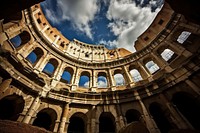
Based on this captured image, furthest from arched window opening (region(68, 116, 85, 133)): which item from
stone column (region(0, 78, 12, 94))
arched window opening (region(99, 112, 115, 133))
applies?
Result: stone column (region(0, 78, 12, 94))

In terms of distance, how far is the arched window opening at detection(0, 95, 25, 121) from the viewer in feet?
33.2

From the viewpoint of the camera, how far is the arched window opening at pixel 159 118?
11383mm

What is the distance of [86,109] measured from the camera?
12.4 meters

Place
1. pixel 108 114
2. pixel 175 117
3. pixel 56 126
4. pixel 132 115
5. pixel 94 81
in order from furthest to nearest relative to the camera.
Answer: pixel 94 81 → pixel 132 115 → pixel 108 114 → pixel 56 126 → pixel 175 117

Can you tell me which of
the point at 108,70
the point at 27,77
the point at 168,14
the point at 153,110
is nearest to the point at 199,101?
the point at 153,110

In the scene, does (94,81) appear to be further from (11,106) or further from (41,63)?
(11,106)

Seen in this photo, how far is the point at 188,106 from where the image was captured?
1164 cm

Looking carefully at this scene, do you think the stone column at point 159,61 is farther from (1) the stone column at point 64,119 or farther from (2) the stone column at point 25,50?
(2) the stone column at point 25,50

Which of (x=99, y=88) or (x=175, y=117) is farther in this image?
(x=99, y=88)

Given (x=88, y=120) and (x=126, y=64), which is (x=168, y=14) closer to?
(x=126, y=64)

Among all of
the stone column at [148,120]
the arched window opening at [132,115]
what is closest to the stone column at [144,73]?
the stone column at [148,120]

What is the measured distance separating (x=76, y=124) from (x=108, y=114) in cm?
338

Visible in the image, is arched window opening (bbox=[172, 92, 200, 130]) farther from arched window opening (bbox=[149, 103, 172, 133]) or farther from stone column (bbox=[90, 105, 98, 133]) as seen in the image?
stone column (bbox=[90, 105, 98, 133])

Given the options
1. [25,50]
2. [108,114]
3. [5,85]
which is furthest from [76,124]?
[25,50]
